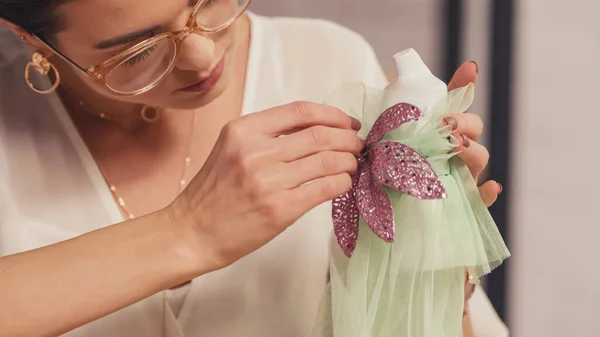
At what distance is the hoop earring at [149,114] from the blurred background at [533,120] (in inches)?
25.3

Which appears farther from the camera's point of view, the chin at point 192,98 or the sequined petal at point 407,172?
the chin at point 192,98

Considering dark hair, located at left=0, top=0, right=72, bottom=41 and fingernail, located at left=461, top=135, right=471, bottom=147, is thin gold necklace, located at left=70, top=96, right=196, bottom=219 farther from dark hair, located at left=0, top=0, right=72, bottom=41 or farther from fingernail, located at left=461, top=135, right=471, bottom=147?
fingernail, located at left=461, top=135, right=471, bottom=147

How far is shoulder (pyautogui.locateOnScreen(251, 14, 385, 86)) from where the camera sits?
95 cm

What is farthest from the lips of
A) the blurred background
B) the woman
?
the blurred background

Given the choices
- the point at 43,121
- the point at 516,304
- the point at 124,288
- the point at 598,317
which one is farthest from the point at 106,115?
the point at 598,317

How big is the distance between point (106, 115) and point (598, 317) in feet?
3.79

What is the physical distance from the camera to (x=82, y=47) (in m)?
0.67

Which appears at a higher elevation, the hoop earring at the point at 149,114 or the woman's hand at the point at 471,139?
the hoop earring at the point at 149,114

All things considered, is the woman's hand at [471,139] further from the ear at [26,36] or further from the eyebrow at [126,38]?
the ear at [26,36]

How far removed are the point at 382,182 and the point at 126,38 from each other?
261mm

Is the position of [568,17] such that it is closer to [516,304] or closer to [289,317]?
[516,304]

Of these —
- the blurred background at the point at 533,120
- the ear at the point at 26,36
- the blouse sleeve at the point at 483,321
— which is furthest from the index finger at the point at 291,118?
the blurred background at the point at 533,120

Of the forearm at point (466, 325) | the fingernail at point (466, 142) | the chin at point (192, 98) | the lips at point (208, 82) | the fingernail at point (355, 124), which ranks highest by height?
the lips at point (208, 82)

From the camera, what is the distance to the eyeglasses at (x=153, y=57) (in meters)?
0.67
